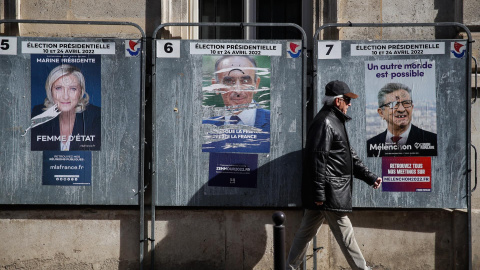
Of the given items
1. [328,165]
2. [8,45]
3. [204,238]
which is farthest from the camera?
[204,238]

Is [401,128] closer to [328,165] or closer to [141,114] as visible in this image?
[328,165]

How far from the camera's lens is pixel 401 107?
22.4ft

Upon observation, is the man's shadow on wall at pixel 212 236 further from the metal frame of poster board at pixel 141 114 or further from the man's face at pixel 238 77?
the man's face at pixel 238 77

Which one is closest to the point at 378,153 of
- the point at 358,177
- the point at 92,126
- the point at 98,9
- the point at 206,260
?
the point at 358,177

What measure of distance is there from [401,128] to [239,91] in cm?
183

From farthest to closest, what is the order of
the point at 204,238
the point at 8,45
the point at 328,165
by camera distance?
the point at 204,238, the point at 8,45, the point at 328,165

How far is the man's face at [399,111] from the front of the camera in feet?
22.3

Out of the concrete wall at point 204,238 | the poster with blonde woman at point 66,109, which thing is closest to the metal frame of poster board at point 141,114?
the concrete wall at point 204,238

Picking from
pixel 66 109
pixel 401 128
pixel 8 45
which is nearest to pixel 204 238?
pixel 66 109

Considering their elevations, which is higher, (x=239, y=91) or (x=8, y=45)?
(x=8, y=45)

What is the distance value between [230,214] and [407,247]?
2017 mm

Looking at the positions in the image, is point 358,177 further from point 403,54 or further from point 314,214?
point 403,54

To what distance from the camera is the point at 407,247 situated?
692 cm

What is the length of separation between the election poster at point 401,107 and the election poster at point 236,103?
3.77 ft
